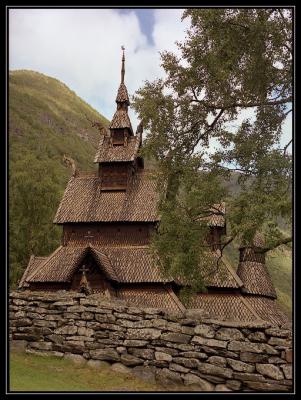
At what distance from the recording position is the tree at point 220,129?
1578cm

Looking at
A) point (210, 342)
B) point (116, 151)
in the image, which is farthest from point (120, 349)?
point (116, 151)

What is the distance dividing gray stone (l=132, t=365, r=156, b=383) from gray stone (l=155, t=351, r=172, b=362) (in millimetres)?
271

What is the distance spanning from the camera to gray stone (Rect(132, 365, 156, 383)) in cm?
1155

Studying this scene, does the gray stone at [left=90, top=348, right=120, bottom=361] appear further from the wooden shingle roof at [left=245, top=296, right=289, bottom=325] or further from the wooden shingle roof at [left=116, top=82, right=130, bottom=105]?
the wooden shingle roof at [left=116, top=82, right=130, bottom=105]

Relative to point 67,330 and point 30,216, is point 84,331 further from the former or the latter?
point 30,216

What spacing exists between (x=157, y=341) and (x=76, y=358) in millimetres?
2221

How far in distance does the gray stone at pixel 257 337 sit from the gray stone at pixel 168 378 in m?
1.95

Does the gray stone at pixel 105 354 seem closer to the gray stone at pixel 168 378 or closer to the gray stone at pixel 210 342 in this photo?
the gray stone at pixel 168 378

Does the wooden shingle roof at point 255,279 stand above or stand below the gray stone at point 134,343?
above

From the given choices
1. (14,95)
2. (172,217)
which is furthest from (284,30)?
(14,95)

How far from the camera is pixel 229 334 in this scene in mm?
10977

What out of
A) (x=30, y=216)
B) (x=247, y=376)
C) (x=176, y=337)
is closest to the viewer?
(x=247, y=376)

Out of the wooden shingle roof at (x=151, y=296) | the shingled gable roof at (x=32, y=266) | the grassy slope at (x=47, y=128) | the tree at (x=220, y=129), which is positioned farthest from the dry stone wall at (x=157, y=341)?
the grassy slope at (x=47, y=128)

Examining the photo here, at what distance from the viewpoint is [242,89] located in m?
18.2
